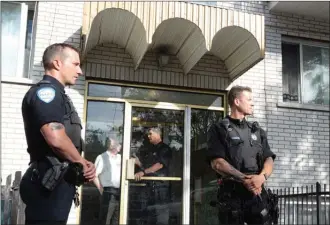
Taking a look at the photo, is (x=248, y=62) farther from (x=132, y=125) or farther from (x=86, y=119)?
(x=86, y=119)

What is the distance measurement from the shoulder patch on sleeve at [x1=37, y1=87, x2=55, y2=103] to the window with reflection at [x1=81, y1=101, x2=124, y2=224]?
3987 mm

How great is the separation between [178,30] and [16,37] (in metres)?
2.62

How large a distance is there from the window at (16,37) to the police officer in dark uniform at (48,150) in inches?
166

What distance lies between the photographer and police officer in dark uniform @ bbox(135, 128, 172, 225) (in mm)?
6824

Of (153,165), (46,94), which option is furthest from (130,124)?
(46,94)

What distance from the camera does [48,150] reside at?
262 centimetres

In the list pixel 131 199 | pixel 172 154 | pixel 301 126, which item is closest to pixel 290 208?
pixel 301 126

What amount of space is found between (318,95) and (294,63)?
29.7 inches

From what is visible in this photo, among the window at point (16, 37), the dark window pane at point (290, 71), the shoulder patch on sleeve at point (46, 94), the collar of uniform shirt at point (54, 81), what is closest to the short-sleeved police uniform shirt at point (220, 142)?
the collar of uniform shirt at point (54, 81)

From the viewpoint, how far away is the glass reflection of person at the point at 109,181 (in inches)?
258

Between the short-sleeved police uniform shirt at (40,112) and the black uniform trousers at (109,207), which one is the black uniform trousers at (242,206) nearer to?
the short-sleeved police uniform shirt at (40,112)

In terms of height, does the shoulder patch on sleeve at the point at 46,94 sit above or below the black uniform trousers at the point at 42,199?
above

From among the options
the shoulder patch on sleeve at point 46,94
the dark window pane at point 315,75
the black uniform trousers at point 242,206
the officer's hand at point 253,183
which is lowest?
the black uniform trousers at point 242,206

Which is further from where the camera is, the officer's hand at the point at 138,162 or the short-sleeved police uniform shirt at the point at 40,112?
the officer's hand at the point at 138,162
